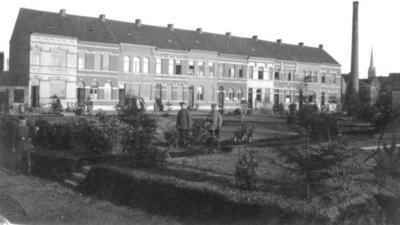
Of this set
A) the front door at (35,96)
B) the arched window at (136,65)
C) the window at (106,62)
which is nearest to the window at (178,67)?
the arched window at (136,65)

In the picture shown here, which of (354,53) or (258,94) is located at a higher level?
(354,53)

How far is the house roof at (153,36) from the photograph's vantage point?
4616 cm

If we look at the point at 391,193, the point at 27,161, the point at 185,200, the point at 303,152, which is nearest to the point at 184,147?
the point at 27,161

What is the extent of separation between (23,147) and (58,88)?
3228 cm

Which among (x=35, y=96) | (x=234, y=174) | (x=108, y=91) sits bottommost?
(x=234, y=174)

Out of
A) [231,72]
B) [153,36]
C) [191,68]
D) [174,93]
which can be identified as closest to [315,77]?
[231,72]

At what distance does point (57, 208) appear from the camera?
9711 millimetres

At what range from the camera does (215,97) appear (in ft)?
192

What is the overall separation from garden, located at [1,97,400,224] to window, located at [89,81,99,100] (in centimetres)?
3320

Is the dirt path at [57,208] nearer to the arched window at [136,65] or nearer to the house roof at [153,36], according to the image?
the house roof at [153,36]

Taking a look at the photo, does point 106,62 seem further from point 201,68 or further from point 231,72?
point 231,72

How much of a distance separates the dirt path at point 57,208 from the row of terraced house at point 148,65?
33608 mm

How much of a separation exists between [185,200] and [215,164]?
10.1 feet

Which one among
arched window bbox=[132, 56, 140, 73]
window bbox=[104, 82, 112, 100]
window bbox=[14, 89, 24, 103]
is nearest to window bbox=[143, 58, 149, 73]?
arched window bbox=[132, 56, 140, 73]
